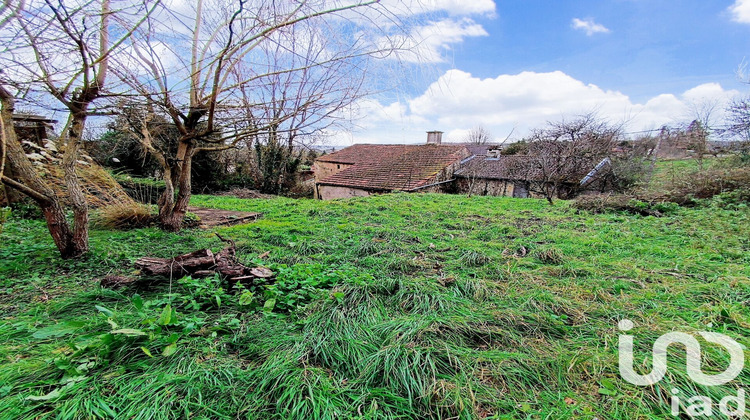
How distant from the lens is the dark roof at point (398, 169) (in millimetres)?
14008

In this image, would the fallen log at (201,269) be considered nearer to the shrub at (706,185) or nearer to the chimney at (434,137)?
the shrub at (706,185)

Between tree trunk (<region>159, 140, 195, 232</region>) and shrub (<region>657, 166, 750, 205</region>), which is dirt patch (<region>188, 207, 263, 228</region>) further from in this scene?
shrub (<region>657, 166, 750, 205</region>)

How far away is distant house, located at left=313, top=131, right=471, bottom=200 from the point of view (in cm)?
1397

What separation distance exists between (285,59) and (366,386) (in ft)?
9.80

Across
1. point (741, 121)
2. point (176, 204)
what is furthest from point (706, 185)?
point (176, 204)

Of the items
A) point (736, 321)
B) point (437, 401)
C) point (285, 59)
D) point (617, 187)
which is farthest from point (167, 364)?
point (617, 187)

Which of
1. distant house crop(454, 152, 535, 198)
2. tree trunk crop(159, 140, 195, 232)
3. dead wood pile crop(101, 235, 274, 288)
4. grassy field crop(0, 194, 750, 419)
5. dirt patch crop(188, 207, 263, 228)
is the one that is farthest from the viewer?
distant house crop(454, 152, 535, 198)

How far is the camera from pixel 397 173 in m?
14.9

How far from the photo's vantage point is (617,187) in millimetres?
12516

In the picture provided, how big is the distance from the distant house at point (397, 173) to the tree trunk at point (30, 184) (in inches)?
428

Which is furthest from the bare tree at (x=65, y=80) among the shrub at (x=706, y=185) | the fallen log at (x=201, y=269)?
the shrub at (x=706, y=185)

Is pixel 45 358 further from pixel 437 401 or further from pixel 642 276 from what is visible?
pixel 642 276

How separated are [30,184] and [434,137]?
19.2 meters

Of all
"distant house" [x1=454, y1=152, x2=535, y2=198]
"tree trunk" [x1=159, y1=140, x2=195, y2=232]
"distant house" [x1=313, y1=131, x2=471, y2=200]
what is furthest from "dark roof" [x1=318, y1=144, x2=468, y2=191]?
"tree trunk" [x1=159, y1=140, x2=195, y2=232]
